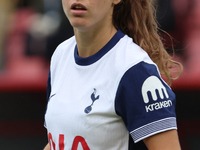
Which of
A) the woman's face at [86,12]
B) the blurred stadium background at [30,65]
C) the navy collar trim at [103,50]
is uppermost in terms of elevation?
the woman's face at [86,12]

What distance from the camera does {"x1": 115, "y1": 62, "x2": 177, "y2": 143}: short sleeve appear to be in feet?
3.04

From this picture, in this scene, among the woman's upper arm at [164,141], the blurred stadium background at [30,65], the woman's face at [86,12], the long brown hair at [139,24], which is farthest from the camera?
the blurred stadium background at [30,65]

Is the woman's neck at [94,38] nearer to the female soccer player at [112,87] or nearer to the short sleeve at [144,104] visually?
the female soccer player at [112,87]

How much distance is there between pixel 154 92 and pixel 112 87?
0.13 metres

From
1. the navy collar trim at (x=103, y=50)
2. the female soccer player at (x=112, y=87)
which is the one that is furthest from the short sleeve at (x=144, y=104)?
the navy collar trim at (x=103, y=50)

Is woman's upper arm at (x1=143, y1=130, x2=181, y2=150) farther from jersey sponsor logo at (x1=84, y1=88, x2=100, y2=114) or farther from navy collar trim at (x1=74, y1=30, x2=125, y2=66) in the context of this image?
navy collar trim at (x1=74, y1=30, x2=125, y2=66)

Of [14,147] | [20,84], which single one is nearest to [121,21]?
[20,84]

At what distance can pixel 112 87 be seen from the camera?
3.24ft

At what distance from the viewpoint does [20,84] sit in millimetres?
3152

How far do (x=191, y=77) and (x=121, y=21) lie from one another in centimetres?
190

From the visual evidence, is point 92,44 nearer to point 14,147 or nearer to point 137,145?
point 137,145

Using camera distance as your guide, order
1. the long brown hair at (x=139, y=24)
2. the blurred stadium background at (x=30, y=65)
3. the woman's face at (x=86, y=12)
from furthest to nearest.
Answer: the blurred stadium background at (x=30, y=65) → the long brown hair at (x=139, y=24) → the woman's face at (x=86, y=12)

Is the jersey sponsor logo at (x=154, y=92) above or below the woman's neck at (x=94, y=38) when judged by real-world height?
below

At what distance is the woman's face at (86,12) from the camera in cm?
102
